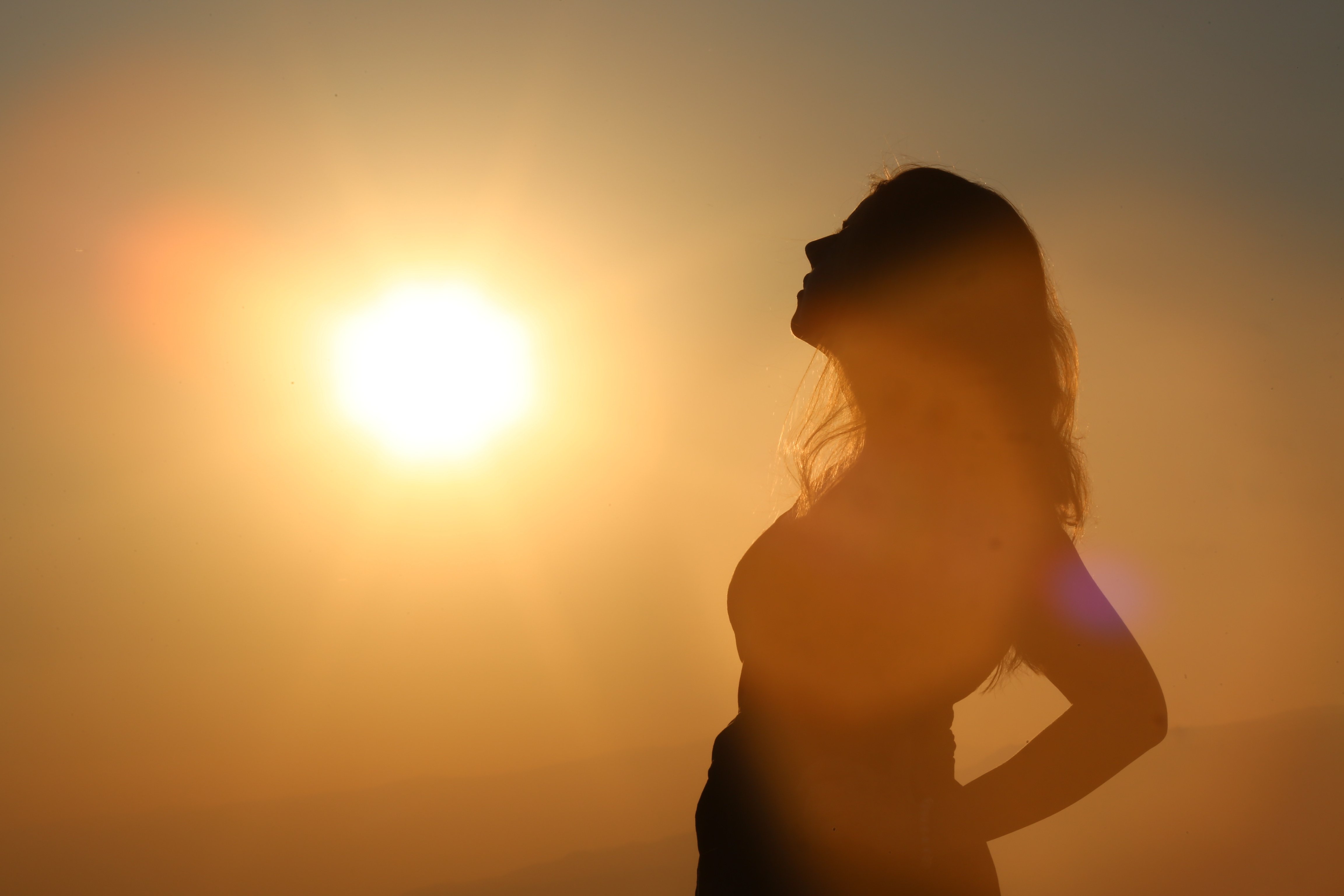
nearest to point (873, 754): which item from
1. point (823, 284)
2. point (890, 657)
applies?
point (890, 657)

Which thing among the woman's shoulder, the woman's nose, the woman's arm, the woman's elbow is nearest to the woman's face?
the woman's nose

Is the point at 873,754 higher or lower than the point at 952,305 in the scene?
lower

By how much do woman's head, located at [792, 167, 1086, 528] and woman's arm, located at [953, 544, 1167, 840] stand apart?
31 centimetres

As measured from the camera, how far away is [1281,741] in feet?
483

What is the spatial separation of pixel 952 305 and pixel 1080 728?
88 centimetres

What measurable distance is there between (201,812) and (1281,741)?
222941mm

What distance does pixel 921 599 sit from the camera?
4.52 feet

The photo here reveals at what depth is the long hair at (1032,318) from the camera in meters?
1.52

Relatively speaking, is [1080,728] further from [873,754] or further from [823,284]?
[823,284]

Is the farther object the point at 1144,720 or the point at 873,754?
the point at 873,754

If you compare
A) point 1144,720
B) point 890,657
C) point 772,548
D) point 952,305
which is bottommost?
point 1144,720

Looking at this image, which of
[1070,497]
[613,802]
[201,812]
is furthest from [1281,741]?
[201,812]

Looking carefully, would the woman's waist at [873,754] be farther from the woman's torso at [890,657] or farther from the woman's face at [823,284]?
the woman's face at [823,284]

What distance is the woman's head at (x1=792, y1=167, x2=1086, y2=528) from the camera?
1544 mm
